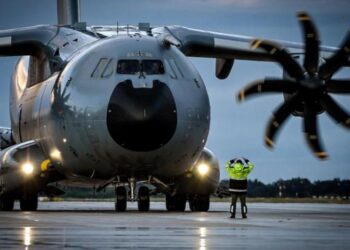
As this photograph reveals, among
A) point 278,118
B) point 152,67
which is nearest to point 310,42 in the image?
point 278,118

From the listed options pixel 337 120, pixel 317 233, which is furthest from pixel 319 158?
pixel 317 233

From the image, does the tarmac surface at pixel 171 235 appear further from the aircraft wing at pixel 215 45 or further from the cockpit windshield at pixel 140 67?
the aircraft wing at pixel 215 45

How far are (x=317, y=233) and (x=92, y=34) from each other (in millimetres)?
15423

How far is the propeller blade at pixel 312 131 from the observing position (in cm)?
2239

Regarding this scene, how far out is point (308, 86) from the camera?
24109 millimetres

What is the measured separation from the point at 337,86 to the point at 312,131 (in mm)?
1499

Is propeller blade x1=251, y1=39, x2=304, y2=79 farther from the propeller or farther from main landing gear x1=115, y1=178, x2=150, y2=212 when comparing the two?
main landing gear x1=115, y1=178, x2=150, y2=212

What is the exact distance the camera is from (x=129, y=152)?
87.7 feet

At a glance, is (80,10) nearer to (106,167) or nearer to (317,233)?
(106,167)

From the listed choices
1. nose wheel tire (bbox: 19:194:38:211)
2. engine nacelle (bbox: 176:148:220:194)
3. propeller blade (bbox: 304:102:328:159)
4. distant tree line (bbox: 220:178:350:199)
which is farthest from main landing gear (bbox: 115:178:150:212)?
distant tree line (bbox: 220:178:350:199)

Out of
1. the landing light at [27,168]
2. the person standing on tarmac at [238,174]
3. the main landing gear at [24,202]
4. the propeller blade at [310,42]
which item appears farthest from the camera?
the main landing gear at [24,202]

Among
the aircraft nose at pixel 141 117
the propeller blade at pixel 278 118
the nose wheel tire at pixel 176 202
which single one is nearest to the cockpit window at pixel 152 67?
the aircraft nose at pixel 141 117

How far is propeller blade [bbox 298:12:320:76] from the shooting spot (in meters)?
23.2

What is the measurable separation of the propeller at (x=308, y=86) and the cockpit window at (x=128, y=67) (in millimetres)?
4649
